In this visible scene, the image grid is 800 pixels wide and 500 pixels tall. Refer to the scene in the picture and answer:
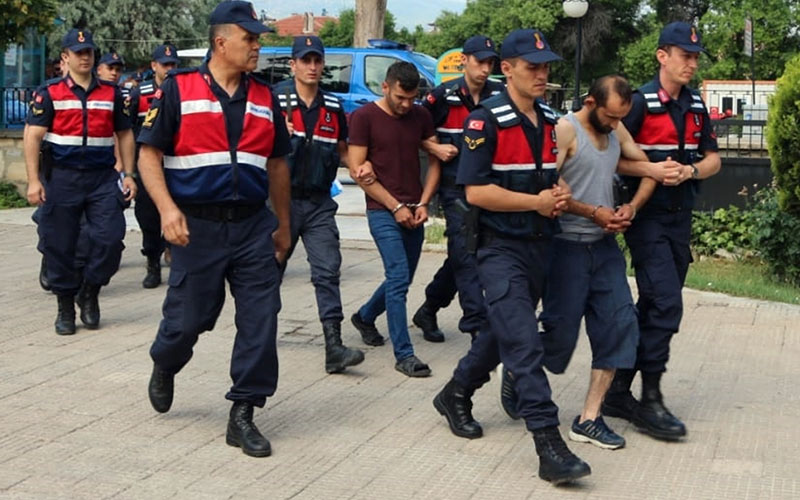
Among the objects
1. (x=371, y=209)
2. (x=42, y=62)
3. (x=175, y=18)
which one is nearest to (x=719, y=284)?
(x=371, y=209)

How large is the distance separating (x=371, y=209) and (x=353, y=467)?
90.4 inches

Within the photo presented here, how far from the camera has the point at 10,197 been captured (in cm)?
1670

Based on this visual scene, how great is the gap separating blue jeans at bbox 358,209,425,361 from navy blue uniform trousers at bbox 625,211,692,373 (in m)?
1.56

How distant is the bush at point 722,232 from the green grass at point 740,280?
0.58ft

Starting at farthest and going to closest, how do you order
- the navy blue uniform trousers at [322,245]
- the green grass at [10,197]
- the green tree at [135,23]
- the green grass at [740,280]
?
the green tree at [135,23] < the green grass at [10,197] < the green grass at [740,280] < the navy blue uniform trousers at [322,245]

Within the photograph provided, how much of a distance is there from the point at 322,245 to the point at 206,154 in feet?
6.61

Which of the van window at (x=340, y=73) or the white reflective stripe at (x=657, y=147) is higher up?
the van window at (x=340, y=73)

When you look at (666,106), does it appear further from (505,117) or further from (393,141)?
(393,141)

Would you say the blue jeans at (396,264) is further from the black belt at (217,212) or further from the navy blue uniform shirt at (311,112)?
the black belt at (217,212)

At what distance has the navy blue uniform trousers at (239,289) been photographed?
19.0 ft

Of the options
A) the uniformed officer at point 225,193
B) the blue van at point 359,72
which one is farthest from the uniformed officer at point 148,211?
the blue van at point 359,72

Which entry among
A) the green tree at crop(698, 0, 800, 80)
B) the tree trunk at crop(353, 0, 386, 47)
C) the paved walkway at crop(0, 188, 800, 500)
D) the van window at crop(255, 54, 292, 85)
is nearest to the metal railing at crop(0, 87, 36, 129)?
the van window at crop(255, 54, 292, 85)

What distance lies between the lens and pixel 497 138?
562cm

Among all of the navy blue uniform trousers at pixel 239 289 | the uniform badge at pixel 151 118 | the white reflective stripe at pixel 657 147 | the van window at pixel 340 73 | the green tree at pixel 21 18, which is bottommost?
the navy blue uniform trousers at pixel 239 289
